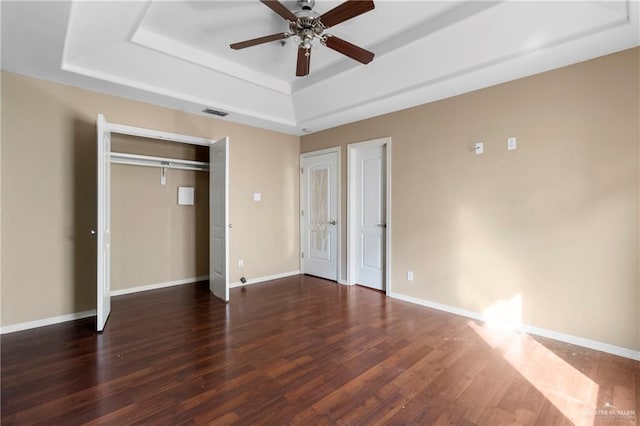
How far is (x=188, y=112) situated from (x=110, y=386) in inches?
134

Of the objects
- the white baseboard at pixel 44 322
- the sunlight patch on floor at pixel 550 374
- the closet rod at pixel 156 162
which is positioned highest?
the closet rod at pixel 156 162

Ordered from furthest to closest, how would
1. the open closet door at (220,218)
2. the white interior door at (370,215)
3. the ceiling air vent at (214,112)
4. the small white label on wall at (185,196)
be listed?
1. the small white label on wall at (185,196)
2. the white interior door at (370,215)
3. the ceiling air vent at (214,112)
4. the open closet door at (220,218)

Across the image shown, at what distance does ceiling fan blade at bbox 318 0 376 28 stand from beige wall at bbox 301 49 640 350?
6.47 ft

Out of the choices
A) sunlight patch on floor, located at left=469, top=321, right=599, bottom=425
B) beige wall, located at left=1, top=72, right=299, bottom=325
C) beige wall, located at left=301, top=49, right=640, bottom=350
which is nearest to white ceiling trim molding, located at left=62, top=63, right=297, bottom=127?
beige wall, located at left=1, top=72, right=299, bottom=325

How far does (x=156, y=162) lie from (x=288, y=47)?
8.76 feet

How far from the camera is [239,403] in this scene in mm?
1978

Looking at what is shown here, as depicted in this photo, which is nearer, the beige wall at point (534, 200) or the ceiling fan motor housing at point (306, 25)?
the ceiling fan motor housing at point (306, 25)

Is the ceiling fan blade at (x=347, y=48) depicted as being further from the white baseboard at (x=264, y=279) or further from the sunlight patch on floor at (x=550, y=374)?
the white baseboard at (x=264, y=279)

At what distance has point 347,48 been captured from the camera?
2619 mm

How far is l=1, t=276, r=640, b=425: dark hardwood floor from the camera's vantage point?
1888mm

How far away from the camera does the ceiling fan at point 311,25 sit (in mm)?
2117

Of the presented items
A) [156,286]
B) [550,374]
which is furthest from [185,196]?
[550,374]

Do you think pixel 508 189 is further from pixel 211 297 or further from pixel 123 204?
pixel 123 204

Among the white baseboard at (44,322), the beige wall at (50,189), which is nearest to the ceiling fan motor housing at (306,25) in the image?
the beige wall at (50,189)
